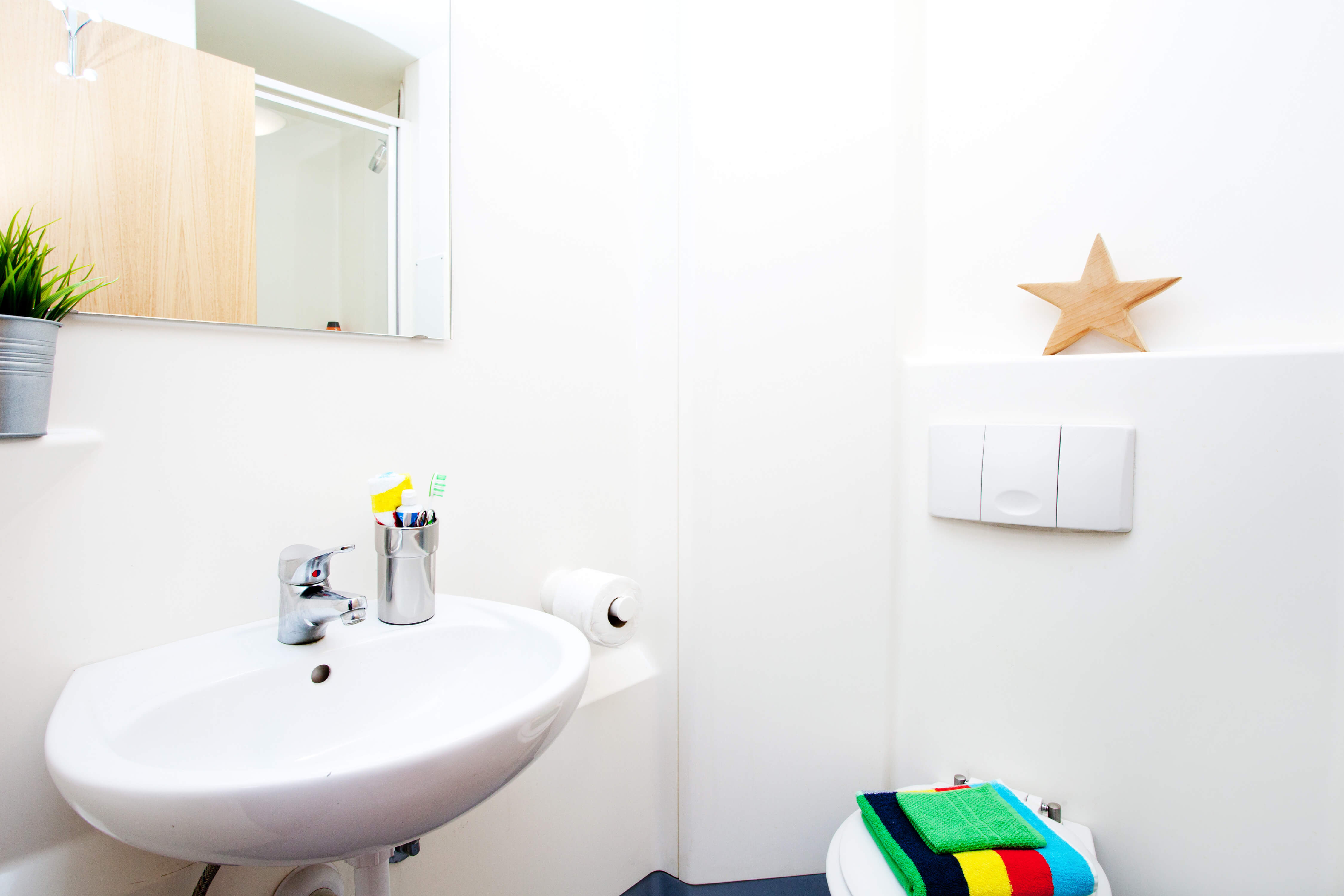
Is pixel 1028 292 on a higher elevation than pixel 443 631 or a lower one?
higher

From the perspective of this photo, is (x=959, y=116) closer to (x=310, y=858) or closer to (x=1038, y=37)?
(x=1038, y=37)

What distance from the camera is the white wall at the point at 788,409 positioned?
42.7 inches

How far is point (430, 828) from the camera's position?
0.51 meters

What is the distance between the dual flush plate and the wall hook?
1.21 m

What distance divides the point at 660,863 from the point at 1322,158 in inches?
62.6

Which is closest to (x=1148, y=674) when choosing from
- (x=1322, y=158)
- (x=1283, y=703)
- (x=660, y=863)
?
(x=1283, y=703)

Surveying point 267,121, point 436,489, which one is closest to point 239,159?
point 267,121

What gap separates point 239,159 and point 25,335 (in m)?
0.32

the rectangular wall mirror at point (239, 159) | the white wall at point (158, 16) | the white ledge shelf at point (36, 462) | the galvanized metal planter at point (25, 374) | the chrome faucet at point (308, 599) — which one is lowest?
the chrome faucet at point (308, 599)

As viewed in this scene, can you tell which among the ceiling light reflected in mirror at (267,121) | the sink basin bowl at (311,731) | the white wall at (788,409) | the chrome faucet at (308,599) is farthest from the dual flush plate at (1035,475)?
the ceiling light reflected in mirror at (267,121)

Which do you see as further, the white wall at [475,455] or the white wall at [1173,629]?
the white wall at [1173,629]

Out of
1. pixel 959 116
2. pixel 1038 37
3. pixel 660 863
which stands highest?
pixel 1038 37

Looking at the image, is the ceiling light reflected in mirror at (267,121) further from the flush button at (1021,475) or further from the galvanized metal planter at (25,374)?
the flush button at (1021,475)

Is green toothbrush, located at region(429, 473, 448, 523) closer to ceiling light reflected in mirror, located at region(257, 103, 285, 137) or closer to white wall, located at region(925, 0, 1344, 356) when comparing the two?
ceiling light reflected in mirror, located at region(257, 103, 285, 137)
